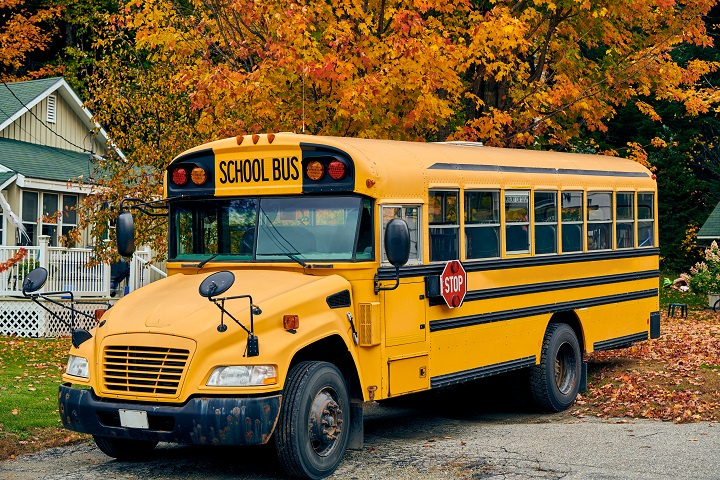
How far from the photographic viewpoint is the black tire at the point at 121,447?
855 centimetres

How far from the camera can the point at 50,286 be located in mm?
20688

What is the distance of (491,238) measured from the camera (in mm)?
10312

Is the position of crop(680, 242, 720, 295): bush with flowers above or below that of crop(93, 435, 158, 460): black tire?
above

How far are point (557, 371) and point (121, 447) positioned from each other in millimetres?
5080

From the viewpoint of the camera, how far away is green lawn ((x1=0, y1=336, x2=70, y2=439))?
10.4m

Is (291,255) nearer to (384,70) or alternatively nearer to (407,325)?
(407,325)

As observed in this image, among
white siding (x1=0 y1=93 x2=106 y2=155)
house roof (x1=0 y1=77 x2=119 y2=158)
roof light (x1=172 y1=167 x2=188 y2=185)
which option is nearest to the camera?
roof light (x1=172 y1=167 x2=188 y2=185)

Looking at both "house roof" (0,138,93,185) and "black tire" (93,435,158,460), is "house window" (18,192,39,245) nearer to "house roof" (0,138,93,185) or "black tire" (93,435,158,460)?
"house roof" (0,138,93,185)

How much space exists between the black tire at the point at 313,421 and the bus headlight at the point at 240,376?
28 cm

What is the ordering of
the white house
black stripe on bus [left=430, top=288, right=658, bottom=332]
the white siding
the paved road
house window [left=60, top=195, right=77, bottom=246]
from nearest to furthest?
1. the paved road
2. black stripe on bus [left=430, top=288, right=658, bottom=332]
3. the white house
4. house window [left=60, top=195, right=77, bottom=246]
5. the white siding

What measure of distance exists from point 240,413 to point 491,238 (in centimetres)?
383

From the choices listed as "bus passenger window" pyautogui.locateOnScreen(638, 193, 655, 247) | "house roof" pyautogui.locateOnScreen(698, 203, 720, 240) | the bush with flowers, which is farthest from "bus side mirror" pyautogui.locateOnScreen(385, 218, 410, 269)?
"house roof" pyautogui.locateOnScreen(698, 203, 720, 240)

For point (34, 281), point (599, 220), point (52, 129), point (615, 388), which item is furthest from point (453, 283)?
point (52, 129)

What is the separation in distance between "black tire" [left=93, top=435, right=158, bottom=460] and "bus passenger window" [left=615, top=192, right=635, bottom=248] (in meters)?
6.34
